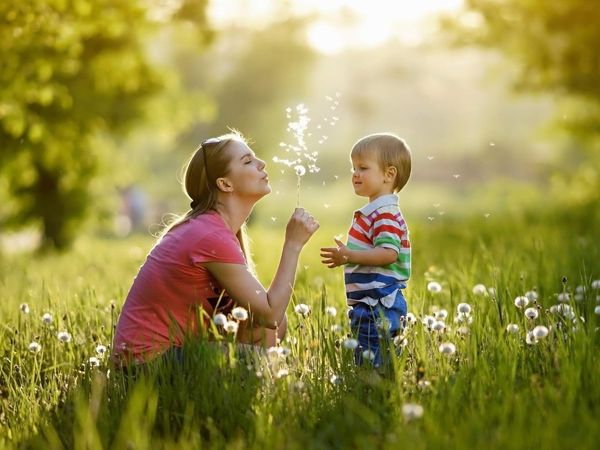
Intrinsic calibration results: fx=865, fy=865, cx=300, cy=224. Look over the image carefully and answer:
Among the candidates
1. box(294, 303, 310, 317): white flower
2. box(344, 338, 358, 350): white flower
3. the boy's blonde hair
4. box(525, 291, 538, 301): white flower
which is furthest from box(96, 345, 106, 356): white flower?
box(525, 291, 538, 301): white flower

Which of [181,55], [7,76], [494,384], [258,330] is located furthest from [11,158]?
[181,55]

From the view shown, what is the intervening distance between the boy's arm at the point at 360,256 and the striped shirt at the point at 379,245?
42 mm

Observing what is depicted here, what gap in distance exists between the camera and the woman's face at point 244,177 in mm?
4324

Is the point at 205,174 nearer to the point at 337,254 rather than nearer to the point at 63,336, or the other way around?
the point at 337,254

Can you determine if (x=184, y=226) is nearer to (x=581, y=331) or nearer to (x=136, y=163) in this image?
(x=581, y=331)

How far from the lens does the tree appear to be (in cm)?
670

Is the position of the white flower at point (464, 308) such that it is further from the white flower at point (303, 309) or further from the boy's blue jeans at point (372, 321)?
the white flower at point (303, 309)

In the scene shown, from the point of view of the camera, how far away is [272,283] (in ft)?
13.4

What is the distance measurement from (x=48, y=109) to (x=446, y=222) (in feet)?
22.9

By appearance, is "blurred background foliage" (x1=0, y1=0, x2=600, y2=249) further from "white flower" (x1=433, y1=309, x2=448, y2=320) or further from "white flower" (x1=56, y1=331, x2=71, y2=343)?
"white flower" (x1=56, y1=331, x2=71, y2=343)

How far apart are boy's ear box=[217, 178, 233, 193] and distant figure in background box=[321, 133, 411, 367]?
0.62m

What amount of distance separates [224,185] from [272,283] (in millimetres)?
594

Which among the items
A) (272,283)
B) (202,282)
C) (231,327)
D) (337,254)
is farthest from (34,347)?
(337,254)

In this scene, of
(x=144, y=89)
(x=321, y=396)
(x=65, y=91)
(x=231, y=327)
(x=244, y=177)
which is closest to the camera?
(x=321, y=396)
